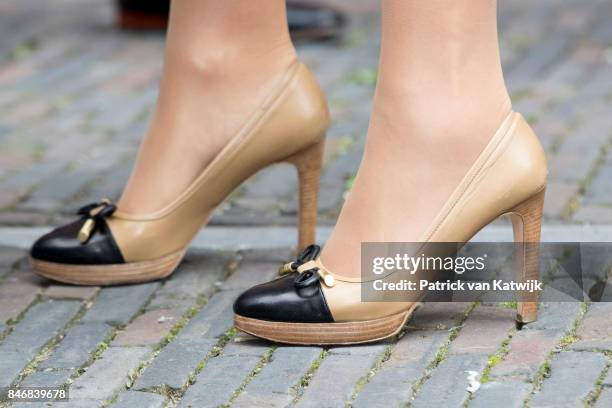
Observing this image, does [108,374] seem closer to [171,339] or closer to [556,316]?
[171,339]

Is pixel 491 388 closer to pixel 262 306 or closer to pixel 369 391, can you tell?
pixel 369 391

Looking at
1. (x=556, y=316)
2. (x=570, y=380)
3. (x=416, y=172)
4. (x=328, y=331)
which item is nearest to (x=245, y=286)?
(x=328, y=331)

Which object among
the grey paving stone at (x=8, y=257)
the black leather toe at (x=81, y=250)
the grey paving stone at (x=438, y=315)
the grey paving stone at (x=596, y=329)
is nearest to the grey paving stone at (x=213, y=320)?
the black leather toe at (x=81, y=250)

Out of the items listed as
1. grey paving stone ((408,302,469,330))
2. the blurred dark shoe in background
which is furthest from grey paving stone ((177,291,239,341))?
the blurred dark shoe in background

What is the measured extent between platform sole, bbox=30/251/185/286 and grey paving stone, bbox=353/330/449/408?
55 centimetres

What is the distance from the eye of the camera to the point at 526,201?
196cm

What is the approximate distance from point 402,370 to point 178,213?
0.63 m

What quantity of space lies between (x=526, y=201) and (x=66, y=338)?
0.81m

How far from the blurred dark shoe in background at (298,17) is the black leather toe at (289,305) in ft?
8.28

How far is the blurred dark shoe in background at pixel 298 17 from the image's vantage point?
4352 mm

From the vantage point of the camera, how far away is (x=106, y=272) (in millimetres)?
2250

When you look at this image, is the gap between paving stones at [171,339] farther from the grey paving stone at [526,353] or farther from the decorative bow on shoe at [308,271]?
the grey paving stone at [526,353]

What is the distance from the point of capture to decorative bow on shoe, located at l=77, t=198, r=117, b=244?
7.36 ft

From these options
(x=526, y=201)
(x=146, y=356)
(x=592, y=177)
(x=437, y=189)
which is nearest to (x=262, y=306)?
(x=146, y=356)
